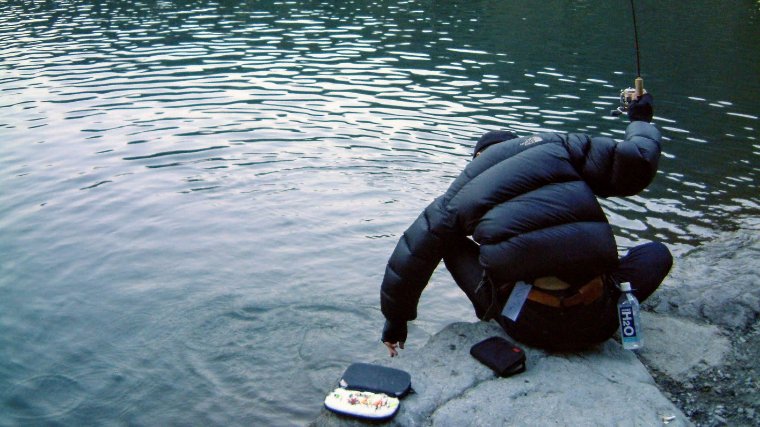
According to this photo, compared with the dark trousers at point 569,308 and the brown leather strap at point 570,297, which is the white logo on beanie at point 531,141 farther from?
the brown leather strap at point 570,297

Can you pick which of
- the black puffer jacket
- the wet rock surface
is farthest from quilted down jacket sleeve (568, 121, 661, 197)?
the wet rock surface

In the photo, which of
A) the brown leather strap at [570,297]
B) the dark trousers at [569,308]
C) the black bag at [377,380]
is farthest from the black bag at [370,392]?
the brown leather strap at [570,297]

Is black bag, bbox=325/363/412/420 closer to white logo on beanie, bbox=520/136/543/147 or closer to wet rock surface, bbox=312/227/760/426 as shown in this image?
wet rock surface, bbox=312/227/760/426

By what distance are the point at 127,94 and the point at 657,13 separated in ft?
70.6

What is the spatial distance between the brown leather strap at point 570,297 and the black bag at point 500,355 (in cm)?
41

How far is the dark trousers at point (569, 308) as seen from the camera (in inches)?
198

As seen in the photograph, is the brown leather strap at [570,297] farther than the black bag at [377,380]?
Yes

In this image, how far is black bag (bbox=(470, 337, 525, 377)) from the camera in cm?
500

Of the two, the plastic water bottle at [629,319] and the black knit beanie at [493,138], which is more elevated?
the black knit beanie at [493,138]

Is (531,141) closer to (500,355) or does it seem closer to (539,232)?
(539,232)

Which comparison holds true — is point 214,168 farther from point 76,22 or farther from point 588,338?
point 76,22

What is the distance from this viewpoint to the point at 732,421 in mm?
4867

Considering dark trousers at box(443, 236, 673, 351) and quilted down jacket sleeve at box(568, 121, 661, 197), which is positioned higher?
quilted down jacket sleeve at box(568, 121, 661, 197)

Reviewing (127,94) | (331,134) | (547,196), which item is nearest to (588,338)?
(547,196)
